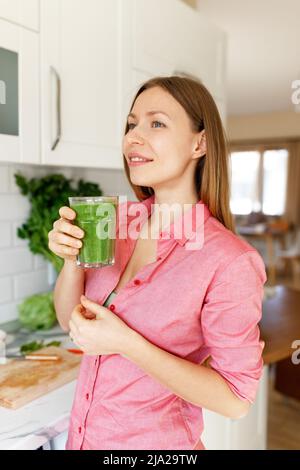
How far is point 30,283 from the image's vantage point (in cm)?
191

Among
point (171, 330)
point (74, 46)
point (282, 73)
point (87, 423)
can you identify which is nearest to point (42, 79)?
point (74, 46)

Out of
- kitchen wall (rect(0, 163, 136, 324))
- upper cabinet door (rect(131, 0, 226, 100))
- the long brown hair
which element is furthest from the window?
the long brown hair

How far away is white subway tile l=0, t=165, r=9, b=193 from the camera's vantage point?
1732 millimetres

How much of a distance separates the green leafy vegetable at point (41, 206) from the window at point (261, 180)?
287 inches

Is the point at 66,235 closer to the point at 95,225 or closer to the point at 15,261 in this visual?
the point at 95,225

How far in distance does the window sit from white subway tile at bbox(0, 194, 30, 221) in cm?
736

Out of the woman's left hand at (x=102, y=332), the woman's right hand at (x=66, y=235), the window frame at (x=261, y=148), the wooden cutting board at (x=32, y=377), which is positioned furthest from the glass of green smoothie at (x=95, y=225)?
the window frame at (x=261, y=148)

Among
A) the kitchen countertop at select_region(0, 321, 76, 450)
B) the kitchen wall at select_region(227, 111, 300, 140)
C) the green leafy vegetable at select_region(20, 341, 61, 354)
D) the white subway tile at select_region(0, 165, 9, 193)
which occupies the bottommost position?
the kitchen countertop at select_region(0, 321, 76, 450)

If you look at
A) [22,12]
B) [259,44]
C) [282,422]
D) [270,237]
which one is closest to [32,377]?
[22,12]

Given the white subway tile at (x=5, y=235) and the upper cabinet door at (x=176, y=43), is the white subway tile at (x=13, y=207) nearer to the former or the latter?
the white subway tile at (x=5, y=235)

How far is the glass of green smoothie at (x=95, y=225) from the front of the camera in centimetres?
96

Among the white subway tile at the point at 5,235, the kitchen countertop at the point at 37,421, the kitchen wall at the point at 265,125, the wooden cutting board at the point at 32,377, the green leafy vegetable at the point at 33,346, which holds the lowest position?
the kitchen countertop at the point at 37,421

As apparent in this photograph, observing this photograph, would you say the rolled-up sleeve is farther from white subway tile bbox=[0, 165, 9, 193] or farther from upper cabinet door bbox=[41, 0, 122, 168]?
white subway tile bbox=[0, 165, 9, 193]

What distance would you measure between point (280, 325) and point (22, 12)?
62.6 inches
